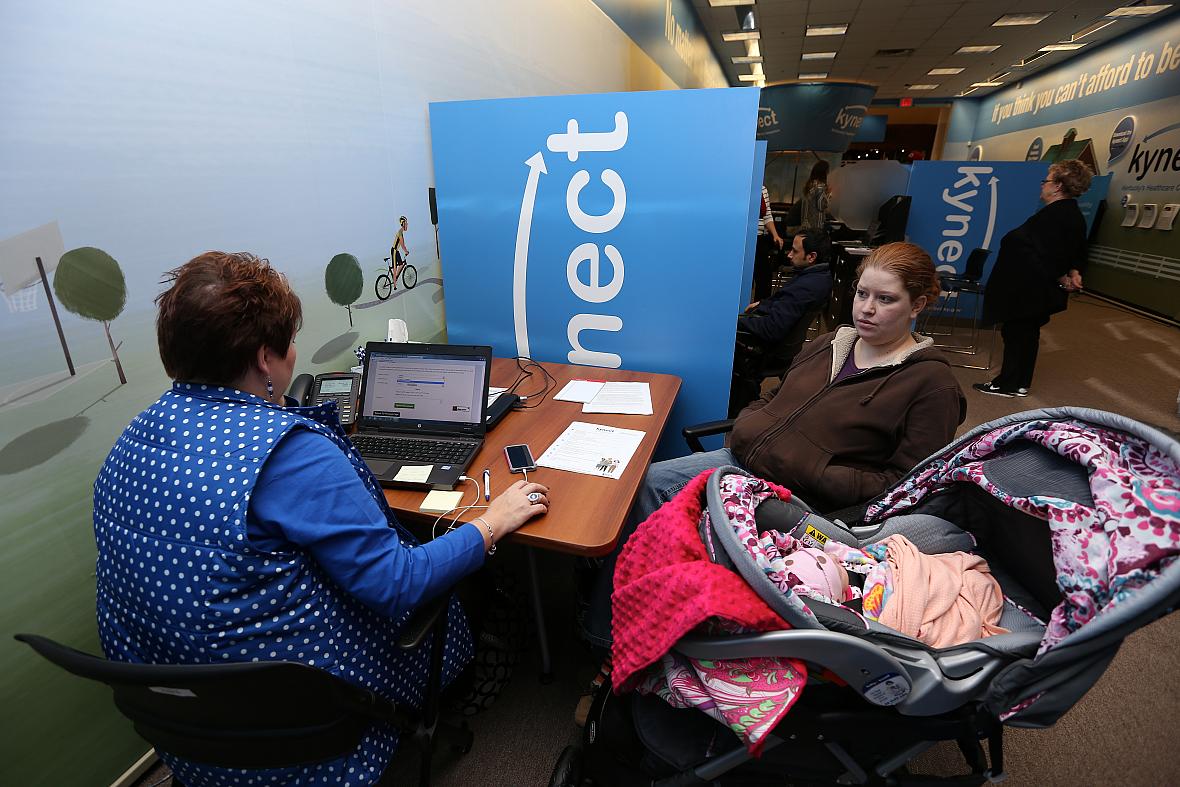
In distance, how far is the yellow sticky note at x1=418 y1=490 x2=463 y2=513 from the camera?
4.39 feet

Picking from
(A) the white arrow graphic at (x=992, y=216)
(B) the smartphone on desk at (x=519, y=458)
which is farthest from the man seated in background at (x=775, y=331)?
(A) the white arrow graphic at (x=992, y=216)

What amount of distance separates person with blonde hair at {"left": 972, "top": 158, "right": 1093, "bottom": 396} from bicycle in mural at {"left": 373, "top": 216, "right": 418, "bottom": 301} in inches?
174

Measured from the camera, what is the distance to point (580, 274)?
2250 mm

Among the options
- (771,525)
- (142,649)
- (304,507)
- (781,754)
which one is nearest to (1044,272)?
(771,525)

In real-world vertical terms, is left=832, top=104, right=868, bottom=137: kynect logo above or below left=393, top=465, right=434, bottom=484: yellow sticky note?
above

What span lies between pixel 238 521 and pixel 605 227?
65.7 inches

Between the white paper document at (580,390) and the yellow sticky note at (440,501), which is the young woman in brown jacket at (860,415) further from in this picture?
the yellow sticky note at (440,501)

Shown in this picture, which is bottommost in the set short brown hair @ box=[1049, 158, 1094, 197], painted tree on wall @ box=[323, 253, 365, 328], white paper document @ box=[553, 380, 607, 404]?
white paper document @ box=[553, 380, 607, 404]

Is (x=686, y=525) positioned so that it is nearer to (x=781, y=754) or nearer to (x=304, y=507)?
(x=781, y=754)

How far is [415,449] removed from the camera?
159 cm

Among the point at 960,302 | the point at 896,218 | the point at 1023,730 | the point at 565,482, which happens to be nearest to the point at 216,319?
the point at 565,482

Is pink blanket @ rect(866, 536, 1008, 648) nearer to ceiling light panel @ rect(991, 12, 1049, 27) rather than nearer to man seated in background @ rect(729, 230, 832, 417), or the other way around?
man seated in background @ rect(729, 230, 832, 417)

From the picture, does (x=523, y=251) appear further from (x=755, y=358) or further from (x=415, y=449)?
(x=755, y=358)

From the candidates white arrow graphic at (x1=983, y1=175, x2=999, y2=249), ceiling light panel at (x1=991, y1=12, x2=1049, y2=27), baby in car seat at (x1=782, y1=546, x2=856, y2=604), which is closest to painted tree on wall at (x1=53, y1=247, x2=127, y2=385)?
baby in car seat at (x1=782, y1=546, x2=856, y2=604)
